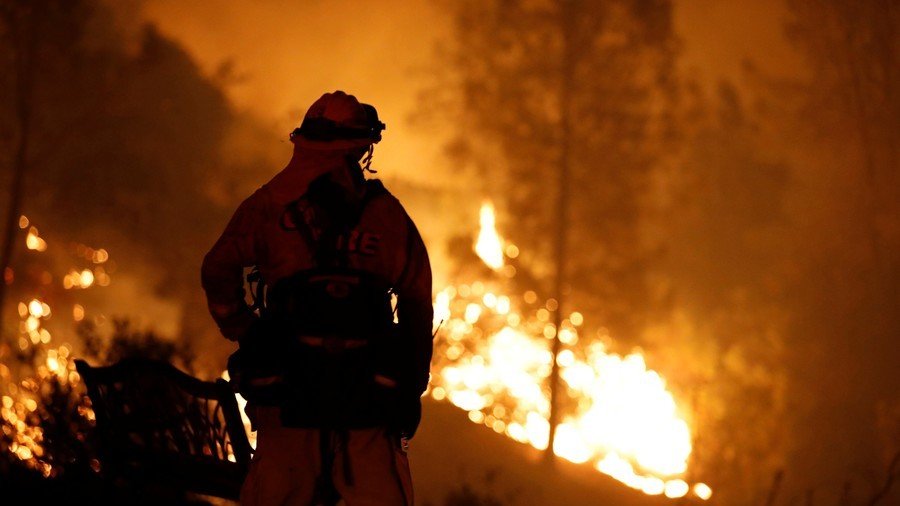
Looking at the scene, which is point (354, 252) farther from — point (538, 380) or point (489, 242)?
point (538, 380)

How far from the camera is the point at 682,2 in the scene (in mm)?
24812

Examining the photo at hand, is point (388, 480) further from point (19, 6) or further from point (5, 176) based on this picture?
point (5, 176)

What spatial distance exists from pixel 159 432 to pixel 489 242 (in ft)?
40.6

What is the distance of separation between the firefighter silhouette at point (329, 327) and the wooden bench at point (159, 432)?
1.08m

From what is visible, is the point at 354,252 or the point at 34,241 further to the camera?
the point at 34,241

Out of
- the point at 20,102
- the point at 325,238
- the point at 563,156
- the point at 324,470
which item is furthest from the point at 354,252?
the point at 20,102

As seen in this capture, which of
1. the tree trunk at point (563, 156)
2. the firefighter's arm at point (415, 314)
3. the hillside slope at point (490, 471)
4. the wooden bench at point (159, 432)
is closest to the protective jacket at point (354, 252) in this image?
the firefighter's arm at point (415, 314)

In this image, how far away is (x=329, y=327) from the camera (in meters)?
3.00

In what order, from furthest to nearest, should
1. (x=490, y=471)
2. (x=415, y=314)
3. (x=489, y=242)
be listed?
Result: (x=489, y=242)
(x=490, y=471)
(x=415, y=314)

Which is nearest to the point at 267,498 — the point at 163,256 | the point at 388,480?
the point at 388,480

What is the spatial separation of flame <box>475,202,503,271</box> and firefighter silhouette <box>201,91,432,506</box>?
43.1ft

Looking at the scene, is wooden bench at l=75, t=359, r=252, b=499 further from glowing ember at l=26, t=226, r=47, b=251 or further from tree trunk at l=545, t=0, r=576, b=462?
glowing ember at l=26, t=226, r=47, b=251

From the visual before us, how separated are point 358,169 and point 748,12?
22.9 metres

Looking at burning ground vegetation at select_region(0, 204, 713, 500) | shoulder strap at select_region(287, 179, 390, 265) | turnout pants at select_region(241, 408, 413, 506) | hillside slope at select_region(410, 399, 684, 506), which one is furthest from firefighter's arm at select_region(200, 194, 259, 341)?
burning ground vegetation at select_region(0, 204, 713, 500)
